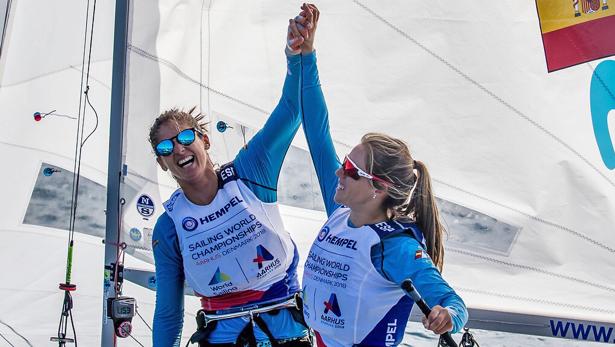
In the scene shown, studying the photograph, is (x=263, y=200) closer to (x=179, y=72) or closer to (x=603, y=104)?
(x=179, y=72)

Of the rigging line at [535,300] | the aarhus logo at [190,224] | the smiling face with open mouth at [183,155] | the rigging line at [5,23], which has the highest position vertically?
A: the rigging line at [5,23]

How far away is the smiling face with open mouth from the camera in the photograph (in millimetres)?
2227

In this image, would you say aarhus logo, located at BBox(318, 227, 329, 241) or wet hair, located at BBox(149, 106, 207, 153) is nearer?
aarhus logo, located at BBox(318, 227, 329, 241)

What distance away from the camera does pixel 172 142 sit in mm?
2234

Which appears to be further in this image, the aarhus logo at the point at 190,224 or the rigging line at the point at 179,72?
the rigging line at the point at 179,72

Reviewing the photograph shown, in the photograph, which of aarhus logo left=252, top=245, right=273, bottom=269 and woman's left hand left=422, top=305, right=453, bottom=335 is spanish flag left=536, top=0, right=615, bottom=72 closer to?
aarhus logo left=252, top=245, right=273, bottom=269

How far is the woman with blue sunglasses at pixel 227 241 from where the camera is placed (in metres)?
2.26

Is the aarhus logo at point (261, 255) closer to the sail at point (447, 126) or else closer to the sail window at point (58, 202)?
the sail at point (447, 126)

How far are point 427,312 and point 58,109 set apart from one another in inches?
88.2

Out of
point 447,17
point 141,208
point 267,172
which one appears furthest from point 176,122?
point 447,17

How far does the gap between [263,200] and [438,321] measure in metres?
0.90

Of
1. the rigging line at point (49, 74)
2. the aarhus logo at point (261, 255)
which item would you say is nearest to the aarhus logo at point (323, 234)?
the aarhus logo at point (261, 255)

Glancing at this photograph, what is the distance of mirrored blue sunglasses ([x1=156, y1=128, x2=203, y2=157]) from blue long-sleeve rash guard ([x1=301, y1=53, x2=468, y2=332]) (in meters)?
0.30

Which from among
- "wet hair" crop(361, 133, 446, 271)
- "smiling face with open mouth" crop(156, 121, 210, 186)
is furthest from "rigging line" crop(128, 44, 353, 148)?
"wet hair" crop(361, 133, 446, 271)
